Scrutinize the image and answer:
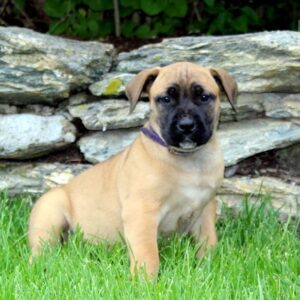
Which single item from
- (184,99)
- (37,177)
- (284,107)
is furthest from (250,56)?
(37,177)

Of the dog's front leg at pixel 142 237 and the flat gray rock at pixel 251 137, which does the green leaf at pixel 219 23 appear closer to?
the flat gray rock at pixel 251 137

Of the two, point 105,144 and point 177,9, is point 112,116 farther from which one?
point 177,9

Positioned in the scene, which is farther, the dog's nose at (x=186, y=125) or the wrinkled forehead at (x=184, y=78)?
the wrinkled forehead at (x=184, y=78)

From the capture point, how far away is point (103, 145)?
6.65 meters

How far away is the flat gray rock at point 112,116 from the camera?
6.50 metres

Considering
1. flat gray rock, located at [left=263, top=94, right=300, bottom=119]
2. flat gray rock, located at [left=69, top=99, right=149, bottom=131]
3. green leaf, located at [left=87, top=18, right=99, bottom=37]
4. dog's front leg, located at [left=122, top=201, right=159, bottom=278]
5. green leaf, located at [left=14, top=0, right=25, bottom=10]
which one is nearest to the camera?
dog's front leg, located at [left=122, top=201, right=159, bottom=278]

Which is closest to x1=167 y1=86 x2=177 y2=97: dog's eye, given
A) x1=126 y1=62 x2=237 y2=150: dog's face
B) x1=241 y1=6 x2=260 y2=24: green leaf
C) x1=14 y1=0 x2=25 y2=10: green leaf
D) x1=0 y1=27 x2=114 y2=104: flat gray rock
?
x1=126 y1=62 x2=237 y2=150: dog's face

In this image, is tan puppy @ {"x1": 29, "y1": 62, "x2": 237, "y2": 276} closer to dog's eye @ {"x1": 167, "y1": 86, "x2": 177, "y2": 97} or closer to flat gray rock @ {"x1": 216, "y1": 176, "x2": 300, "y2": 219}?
dog's eye @ {"x1": 167, "y1": 86, "x2": 177, "y2": 97}

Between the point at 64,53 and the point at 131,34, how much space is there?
122 cm

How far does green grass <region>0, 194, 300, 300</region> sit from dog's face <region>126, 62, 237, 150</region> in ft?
2.17

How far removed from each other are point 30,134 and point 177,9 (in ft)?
5.43

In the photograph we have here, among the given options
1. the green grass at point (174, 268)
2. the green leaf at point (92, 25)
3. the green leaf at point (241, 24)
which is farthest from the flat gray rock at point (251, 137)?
the green leaf at point (92, 25)

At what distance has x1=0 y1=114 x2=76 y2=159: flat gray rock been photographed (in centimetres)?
659

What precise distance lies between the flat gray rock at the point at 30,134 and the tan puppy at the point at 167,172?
1.00 metres
